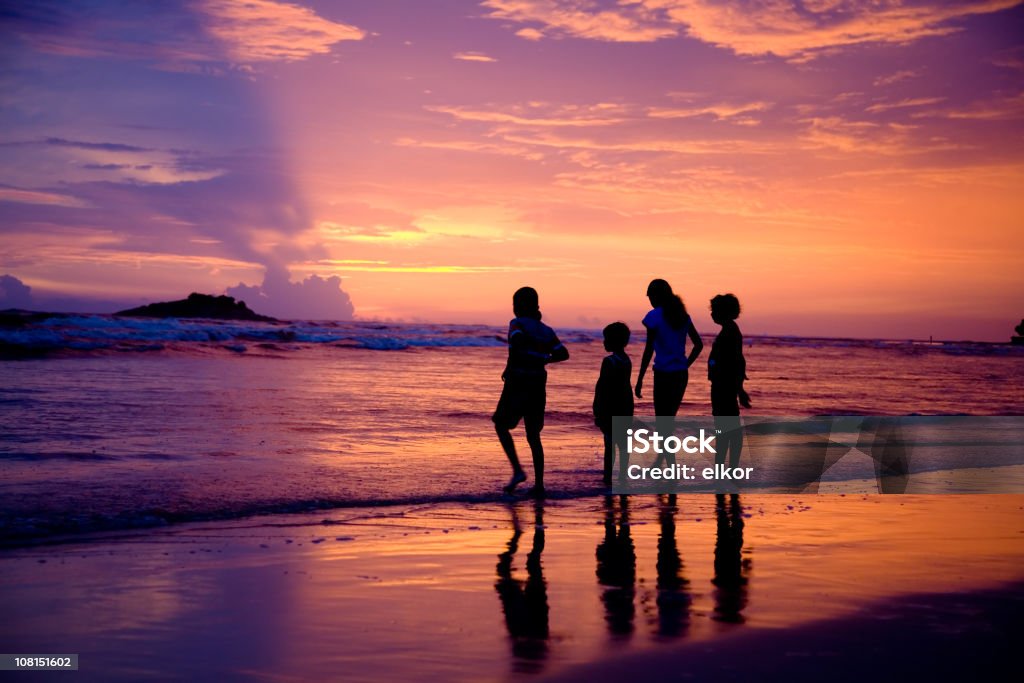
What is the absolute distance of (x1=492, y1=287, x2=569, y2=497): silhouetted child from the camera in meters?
8.52

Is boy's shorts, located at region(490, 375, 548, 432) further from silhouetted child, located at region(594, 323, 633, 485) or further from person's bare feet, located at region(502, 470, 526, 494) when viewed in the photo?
silhouetted child, located at region(594, 323, 633, 485)

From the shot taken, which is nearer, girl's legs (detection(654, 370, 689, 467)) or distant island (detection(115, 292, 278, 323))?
girl's legs (detection(654, 370, 689, 467))

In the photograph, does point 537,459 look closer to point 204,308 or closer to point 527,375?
point 527,375

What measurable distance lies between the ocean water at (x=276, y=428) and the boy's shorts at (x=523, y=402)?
2.49 feet

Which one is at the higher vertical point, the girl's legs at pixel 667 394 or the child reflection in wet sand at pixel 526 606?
the girl's legs at pixel 667 394

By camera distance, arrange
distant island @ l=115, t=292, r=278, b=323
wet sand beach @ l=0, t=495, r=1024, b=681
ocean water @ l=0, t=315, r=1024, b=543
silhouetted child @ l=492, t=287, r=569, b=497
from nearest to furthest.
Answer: wet sand beach @ l=0, t=495, r=1024, b=681 → ocean water @ l=0, t=315, r=1024, b=543 → silhouetted child @ l=492, t=287, r=569, b=497 → distant island @ l=115, t=292, r=278, b=323

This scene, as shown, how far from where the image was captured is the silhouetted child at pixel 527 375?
8.52 metres

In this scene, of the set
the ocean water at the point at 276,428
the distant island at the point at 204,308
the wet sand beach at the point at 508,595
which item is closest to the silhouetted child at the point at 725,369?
the ocean water at the point at 276,428

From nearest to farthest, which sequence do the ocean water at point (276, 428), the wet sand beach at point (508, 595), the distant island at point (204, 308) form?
the wet sand beach at point (508, 595)
the ocean water at point (276, 428)
the distant island at point (204, 308)

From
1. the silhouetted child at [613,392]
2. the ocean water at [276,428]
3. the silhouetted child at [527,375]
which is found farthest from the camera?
the silhouetted child at [613,392]

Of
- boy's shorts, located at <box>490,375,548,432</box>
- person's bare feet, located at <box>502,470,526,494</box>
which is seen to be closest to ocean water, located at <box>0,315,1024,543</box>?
person's bare feet, located at <box>502,470,526,494</box>

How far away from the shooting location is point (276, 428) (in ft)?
42.6

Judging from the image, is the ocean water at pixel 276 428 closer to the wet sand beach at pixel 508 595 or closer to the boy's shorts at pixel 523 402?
the boy's shorts at pixel 523 402

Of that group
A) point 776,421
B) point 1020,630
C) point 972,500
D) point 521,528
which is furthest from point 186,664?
point 776,421
